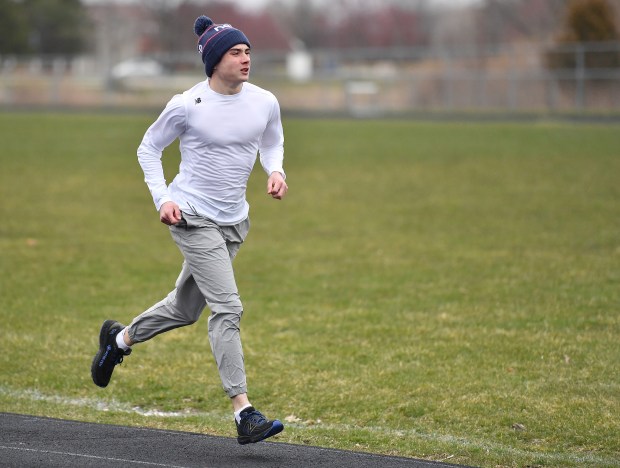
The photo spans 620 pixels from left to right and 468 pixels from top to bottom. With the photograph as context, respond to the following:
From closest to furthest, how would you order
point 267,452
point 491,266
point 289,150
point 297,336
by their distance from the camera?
1. point 267,452
2. point 297,336
3. point 491,266
4. point 289,150

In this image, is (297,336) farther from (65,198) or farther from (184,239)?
(65,198)

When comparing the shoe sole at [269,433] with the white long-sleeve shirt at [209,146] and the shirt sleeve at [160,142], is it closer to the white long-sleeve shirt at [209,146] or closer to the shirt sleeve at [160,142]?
the white long-sleeve shirt at [209,146]

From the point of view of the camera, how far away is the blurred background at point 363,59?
39562 mm

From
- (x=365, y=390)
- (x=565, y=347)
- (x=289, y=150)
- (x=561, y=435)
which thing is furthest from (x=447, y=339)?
(x=289, y=150)

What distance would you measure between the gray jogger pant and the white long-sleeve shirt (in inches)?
4.1

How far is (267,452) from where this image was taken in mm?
5746

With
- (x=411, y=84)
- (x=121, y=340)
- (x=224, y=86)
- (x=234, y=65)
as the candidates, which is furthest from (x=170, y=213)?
(x=411, y=84)

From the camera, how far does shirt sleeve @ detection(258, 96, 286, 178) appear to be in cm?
623

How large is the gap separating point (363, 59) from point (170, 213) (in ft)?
175

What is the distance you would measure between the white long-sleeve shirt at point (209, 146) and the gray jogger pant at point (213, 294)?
0.34 ft

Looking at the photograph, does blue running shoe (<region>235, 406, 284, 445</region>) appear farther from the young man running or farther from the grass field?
the grass field

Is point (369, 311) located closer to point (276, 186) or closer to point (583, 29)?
point (276, 186)

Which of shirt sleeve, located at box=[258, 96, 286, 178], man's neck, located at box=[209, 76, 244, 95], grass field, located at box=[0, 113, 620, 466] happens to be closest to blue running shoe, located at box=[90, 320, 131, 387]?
grass field, located at box=[0, 113, 620, 466]

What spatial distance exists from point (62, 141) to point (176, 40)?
51.9 meters
